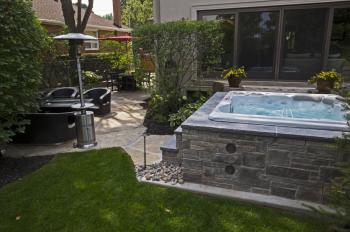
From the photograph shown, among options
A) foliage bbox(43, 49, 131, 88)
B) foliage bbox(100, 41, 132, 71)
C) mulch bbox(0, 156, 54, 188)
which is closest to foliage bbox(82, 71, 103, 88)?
foliage bbox(43, 49, 131, 88)

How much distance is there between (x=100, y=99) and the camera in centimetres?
746

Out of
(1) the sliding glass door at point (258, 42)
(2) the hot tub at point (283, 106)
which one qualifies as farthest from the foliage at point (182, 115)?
(1) the sliding glass door at point (258, 42)

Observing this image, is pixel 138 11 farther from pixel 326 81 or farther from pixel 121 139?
pixel 121 139

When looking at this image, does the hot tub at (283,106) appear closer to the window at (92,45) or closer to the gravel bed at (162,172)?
the gravel bed at (162,172)

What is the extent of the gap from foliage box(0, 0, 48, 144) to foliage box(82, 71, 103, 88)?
638cm

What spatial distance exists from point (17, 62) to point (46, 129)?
4.94ft

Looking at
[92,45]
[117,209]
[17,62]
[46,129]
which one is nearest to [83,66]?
[92,45]

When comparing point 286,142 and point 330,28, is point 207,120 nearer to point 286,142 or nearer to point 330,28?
point 286,142

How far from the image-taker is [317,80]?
680 cm

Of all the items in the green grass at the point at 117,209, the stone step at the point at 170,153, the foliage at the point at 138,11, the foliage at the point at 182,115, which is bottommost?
the green grass at the point at 117,209

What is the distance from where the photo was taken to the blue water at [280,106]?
5020mm

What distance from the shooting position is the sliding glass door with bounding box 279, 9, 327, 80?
7.43 meters

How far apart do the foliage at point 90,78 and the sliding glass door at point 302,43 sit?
7.77 meters

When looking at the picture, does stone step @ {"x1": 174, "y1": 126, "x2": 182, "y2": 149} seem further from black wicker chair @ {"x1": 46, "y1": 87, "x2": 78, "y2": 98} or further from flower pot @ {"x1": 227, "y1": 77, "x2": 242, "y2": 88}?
black wicker chair @ {"x1": 46, "y1": 87, "x2": 78, "y2": 98}
